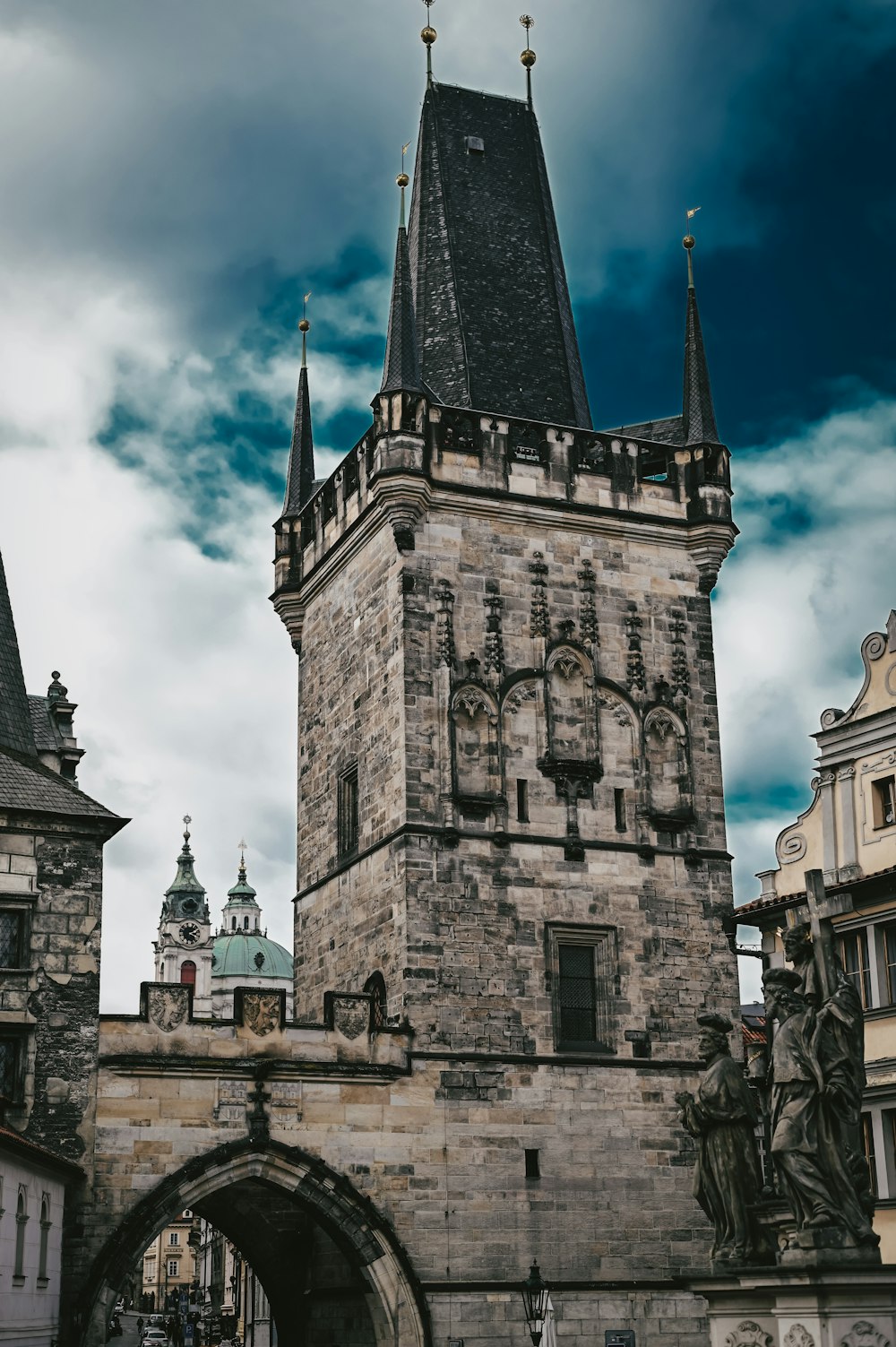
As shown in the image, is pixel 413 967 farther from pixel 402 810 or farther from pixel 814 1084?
pixel 814 1084

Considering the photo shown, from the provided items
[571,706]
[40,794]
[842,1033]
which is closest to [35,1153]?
[40,794]

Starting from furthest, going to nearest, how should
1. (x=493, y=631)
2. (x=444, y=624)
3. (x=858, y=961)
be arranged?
(x=493, y=631) < (x=444, y=624) < (x=858, y=961)

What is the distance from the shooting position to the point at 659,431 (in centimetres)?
3019

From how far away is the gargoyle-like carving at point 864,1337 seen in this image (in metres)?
11.8

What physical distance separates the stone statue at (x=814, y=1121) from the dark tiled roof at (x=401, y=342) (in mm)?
16307

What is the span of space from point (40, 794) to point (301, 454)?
10856 millimetres

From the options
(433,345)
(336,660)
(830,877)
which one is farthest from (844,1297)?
(433,345)

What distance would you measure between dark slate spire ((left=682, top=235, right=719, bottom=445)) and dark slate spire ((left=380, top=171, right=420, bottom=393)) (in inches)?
185

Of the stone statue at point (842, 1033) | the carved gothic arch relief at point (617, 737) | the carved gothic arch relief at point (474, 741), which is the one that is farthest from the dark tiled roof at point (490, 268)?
the stone statue at point (842, 1033)

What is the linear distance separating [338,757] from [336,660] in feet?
5.42

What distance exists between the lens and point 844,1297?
38.8 feet

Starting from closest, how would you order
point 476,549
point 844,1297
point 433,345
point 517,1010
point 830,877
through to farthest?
point 844,1297, point 830,877, point 517,1010, point 476,549, point 433,345

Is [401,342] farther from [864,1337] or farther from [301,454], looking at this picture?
[864,1337]

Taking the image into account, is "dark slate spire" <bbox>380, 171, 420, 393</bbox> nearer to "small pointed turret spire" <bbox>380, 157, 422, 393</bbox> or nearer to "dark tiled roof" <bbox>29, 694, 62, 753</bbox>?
"small pointed turret spire" <bbox>380, 157, 422, 393</bbox>
